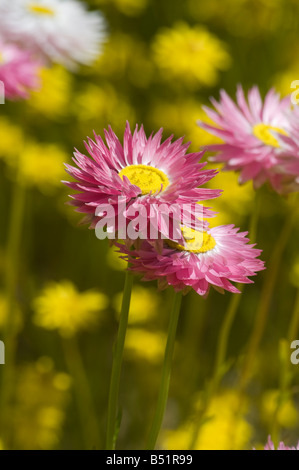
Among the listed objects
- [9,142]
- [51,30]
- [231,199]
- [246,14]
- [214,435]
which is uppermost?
[246,14]

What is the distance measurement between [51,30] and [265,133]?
0.50m

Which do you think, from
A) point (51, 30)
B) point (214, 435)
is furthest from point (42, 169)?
point (214, 435)

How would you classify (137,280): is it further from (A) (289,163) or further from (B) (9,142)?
(A) (289,163)

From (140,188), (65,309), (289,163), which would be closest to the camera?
(140,188)

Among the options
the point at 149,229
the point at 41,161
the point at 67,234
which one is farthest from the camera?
the point at 67,234

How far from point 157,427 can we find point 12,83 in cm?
44

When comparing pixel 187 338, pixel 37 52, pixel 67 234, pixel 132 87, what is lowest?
pixel 187 338

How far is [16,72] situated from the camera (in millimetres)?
741

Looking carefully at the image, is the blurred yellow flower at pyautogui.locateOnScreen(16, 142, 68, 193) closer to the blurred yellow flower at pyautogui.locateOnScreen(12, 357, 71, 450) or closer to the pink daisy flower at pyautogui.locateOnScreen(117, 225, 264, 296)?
the blurred yellow flower at pyautogui.locateOnScreen(12, 357, 71, 450)

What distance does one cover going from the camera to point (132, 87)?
131cm

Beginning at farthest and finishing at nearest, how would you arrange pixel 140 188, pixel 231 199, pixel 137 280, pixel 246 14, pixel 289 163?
pixel 246 14 → pixel 137 280 → pixel 231 199 → pixel 289 163 → pixel 140 188

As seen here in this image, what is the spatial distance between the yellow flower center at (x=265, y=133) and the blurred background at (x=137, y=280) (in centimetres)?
17
